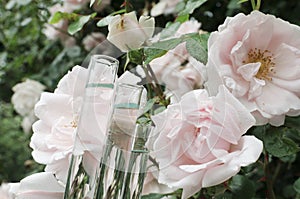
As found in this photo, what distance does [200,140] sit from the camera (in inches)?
20.6

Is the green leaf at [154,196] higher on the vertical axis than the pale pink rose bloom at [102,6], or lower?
higher

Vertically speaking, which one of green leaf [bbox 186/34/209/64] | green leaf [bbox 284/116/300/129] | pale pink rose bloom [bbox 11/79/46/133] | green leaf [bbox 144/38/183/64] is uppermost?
green leaf [bbox 144/38/183/64]

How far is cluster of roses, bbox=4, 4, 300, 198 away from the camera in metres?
0.52

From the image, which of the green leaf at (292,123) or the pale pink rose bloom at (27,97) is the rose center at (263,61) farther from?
the pale pink rose bloom at (27,97)

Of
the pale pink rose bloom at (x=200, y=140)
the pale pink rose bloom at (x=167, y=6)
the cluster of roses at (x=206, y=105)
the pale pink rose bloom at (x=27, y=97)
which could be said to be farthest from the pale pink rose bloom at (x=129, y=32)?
the pale pink rose bloom at (x=27, y=97)

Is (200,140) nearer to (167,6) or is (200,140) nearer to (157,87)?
(157,87)

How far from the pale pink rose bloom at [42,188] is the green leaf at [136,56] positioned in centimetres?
15

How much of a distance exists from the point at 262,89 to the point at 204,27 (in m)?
0.63

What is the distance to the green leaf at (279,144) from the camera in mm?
620

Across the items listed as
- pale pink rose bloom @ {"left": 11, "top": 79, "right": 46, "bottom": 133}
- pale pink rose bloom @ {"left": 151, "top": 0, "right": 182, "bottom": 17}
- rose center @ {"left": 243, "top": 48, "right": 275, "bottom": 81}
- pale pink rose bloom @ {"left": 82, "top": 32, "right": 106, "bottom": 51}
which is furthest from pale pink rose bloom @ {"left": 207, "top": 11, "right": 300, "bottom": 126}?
pale pink rose bloom @ {"left": 11, "top": 79, "right": 46, "bottom": 133}

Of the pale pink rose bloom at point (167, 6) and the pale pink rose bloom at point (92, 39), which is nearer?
the pale pink rose bloom at point (167, 6)

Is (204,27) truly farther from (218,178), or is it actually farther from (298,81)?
(218,178)

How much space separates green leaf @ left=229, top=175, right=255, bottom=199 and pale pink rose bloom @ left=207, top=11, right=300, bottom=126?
4.3 inches

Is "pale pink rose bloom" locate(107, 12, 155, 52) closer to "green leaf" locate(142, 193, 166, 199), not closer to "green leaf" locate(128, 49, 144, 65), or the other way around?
"green leaf" locate(128, 49, 144, 65)
